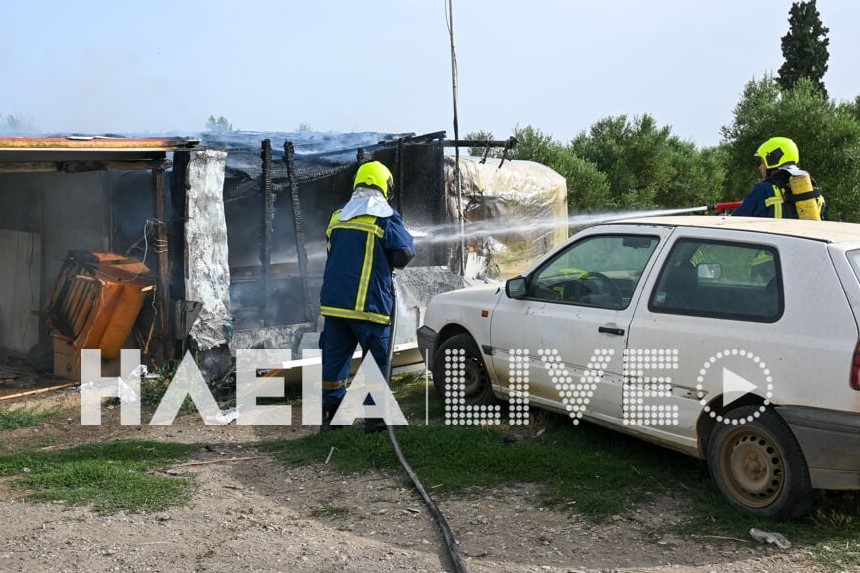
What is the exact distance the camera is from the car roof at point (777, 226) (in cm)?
489

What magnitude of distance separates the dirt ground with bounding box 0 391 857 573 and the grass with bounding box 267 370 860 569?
121 mm

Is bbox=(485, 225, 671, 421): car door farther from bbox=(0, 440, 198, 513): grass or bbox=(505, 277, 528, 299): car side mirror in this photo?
bbox=(0, 440, 198, 513): grass

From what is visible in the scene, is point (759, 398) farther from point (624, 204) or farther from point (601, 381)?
Result: point (624, 204)

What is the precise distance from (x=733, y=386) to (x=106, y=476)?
150 inches

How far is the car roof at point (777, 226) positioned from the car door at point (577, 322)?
0.43 feet

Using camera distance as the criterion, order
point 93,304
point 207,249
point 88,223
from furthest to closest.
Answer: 1. point 88,223
2. point 207,249
3. point 93,304

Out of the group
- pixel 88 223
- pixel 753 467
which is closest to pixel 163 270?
pixel 88 223

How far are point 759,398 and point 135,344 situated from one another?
631cm

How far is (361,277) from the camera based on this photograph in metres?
6.61

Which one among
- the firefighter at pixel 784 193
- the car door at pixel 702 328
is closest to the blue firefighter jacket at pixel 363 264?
the car door at pixel 702 328

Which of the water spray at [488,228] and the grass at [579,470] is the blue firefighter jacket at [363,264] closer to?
the grass at [579,470]

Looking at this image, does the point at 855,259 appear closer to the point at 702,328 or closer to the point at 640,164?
the point at 702,328

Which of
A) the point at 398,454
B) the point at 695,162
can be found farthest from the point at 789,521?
the point at 695,162

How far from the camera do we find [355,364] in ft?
28.6
